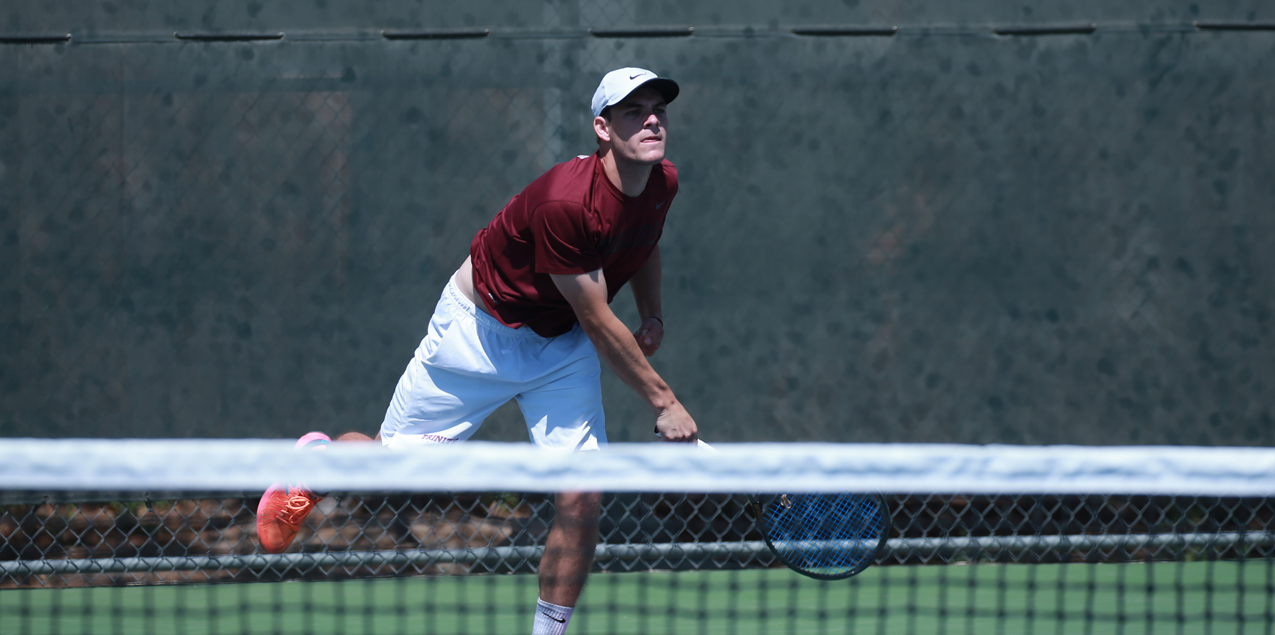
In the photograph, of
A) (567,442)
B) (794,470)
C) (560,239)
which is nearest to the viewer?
(794,470)

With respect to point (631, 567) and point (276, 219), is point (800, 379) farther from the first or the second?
point (276, 219)

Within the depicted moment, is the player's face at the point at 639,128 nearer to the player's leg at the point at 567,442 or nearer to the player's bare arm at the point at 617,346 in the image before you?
the player's bare arm at the point at 617,346

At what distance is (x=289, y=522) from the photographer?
2.61m

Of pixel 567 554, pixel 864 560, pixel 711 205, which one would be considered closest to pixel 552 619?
pixel 567 554

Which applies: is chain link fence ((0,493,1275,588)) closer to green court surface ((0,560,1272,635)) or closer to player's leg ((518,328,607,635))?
green court surface ((0,560,1272,635))

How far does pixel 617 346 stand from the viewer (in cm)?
231

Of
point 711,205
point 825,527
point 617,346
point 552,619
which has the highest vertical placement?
point 711,205

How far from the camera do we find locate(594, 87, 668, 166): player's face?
2295 mm

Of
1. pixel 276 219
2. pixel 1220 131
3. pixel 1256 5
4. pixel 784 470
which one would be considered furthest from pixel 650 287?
pixel 1256 5

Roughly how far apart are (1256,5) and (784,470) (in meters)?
2.80

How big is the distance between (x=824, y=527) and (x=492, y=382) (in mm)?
895

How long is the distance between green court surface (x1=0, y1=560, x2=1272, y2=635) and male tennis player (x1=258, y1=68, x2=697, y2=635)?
0.60m

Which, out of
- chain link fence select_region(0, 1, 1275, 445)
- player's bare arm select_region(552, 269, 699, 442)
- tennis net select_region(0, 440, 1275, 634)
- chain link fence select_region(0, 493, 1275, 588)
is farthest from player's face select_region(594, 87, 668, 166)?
chain link fence select_region(0, 493, 1275, 588)

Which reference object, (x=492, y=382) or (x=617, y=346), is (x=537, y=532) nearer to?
(x=492, y=382)
